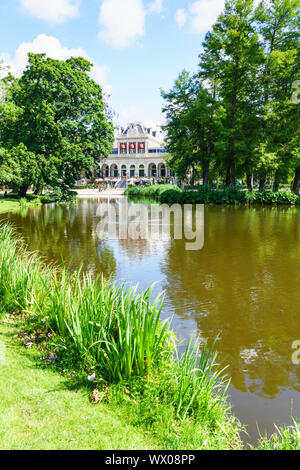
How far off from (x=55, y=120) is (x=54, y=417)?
3401cm

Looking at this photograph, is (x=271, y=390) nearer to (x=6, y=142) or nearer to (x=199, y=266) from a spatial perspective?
(x=199, y=266)

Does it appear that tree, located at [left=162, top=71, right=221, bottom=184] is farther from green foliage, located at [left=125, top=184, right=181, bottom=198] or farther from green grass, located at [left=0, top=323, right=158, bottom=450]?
green grass, located at [left=0, top=323, right=158, bottom=450]

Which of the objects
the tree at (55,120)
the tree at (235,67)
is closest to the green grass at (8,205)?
the tree at (55,120)

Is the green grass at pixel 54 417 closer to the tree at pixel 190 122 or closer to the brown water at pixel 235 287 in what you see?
the brown water at pixel 235 287

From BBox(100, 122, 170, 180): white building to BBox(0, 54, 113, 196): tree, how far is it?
68.8 meters

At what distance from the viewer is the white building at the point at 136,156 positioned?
342 feet

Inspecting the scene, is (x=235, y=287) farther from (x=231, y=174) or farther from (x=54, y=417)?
(x=231, y=174)

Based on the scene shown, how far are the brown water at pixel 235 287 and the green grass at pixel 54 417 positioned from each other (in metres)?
1.52

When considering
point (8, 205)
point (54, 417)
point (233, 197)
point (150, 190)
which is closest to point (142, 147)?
point (150, 190)

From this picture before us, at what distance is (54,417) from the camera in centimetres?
343

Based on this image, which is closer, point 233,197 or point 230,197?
point 233,197

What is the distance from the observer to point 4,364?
14.3ft

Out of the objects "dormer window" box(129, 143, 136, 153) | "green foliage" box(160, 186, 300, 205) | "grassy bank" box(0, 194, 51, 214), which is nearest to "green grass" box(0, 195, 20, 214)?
"grassy bank" box(0, 194, 51, 214)

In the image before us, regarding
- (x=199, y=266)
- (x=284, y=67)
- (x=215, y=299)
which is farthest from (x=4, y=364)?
(x=284, y=67)
